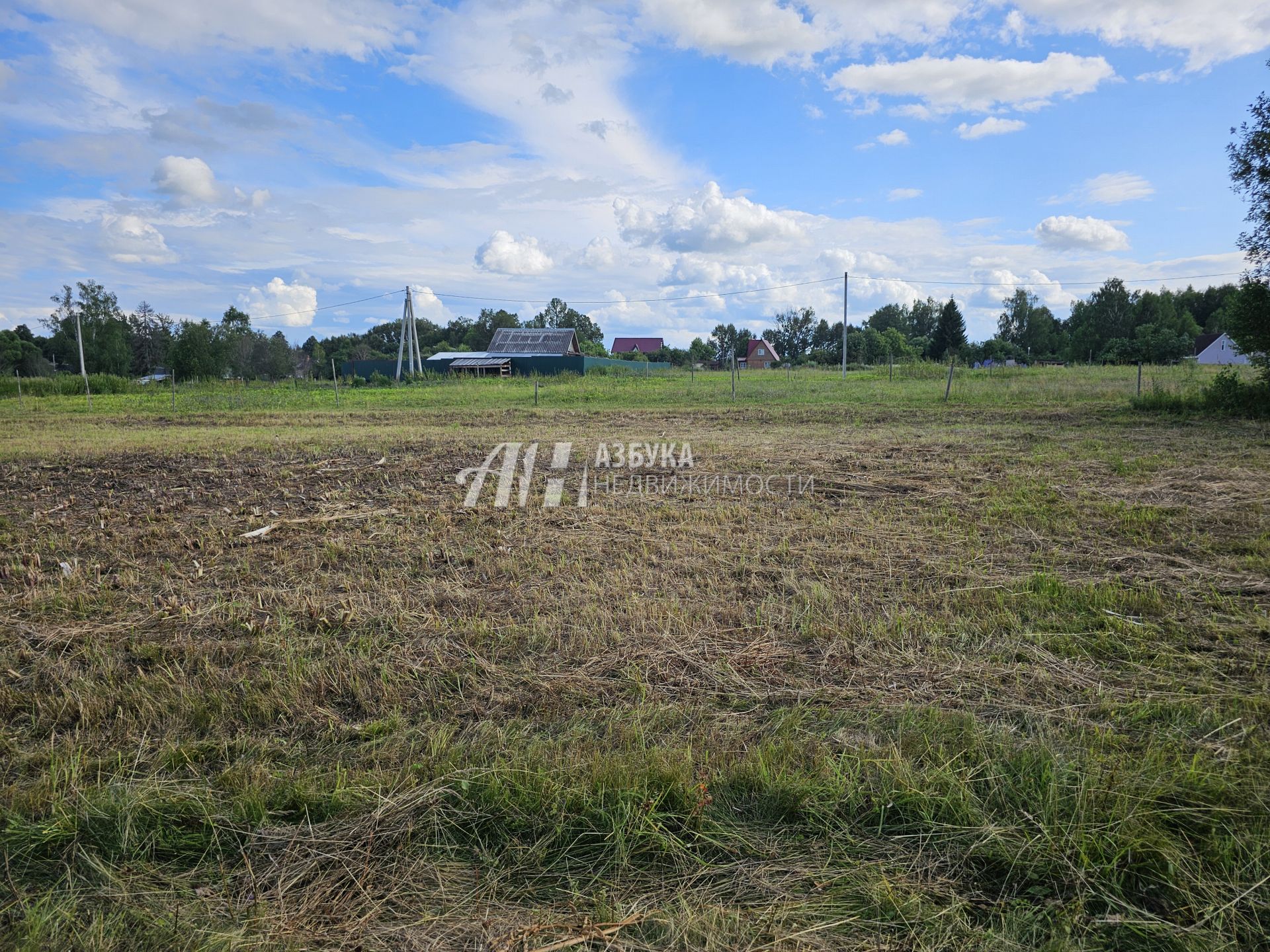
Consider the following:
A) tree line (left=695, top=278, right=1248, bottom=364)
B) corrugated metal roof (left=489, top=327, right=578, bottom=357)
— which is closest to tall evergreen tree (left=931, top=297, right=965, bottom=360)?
tree line (left=695, top=278, right=1248, bottom=364)

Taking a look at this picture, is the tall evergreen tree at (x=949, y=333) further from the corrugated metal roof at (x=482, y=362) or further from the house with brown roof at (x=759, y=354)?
the corrugated metal roof at (x=482, y=362)

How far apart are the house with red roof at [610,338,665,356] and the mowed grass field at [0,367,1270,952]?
75944 mm

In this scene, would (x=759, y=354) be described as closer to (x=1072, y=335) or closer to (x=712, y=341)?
(x=712, y=341)

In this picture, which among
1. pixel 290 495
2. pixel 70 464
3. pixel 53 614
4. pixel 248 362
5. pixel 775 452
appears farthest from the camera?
pixel 248 362

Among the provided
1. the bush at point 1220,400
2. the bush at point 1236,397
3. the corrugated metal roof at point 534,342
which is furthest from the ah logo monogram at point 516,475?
the corrugated metal roof at point 534,342

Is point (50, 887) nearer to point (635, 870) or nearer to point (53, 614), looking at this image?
point (635, 870)

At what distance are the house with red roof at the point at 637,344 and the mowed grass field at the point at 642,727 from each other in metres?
75.9

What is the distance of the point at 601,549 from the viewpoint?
5.55 meters

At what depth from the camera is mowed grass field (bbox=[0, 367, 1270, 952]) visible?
199 centimetres

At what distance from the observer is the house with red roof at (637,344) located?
81.2m

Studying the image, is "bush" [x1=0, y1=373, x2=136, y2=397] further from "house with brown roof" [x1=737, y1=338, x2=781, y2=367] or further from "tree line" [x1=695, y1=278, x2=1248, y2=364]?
"house with brown roof" [x1=737, y1=338, x2=781, y2=367]

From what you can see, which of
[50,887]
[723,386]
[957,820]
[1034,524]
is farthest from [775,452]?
[723,386]

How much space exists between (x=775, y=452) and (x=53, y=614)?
8687 millimetres

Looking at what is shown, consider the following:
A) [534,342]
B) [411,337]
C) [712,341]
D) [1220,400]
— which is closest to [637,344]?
[712,341]
